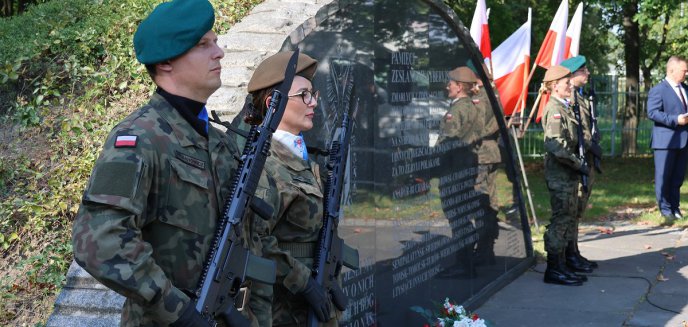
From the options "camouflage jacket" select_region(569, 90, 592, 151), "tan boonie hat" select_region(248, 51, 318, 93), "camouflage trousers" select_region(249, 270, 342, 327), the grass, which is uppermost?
"tan boonie hat" select_region(248, 51, 318, 93)

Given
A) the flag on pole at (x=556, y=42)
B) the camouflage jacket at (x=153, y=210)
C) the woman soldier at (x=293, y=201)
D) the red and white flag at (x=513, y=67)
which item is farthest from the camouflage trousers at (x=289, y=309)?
the flag on pole at (x=556, y=42)

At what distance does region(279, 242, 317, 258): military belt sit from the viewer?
11.9ft

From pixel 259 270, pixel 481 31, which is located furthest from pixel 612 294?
pixel 259 270

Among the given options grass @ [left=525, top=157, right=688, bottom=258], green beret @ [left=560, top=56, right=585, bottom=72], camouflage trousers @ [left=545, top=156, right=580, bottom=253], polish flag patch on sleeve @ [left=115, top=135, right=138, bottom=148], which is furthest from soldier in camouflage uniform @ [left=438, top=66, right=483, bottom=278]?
polish flag patch on sleeve @ [left=115, top=135, right=138, bottom=148]

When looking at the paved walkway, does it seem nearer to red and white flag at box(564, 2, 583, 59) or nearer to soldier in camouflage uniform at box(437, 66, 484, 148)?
soldier in camouflage uniform at box(437, 66, 484, 148)

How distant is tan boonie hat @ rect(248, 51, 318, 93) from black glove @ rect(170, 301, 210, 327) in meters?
1.30

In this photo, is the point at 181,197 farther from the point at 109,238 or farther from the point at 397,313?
the point at 397,313

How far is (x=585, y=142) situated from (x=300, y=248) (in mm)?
4931

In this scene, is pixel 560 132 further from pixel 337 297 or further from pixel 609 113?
pixel 609 113

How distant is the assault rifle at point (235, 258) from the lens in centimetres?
268

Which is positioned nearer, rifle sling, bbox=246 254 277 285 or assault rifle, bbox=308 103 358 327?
rifle sling, bbox=246 254 277 285

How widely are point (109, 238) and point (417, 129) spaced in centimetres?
398

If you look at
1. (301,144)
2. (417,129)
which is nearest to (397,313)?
(417,129)

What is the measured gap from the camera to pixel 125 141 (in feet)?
8.28
